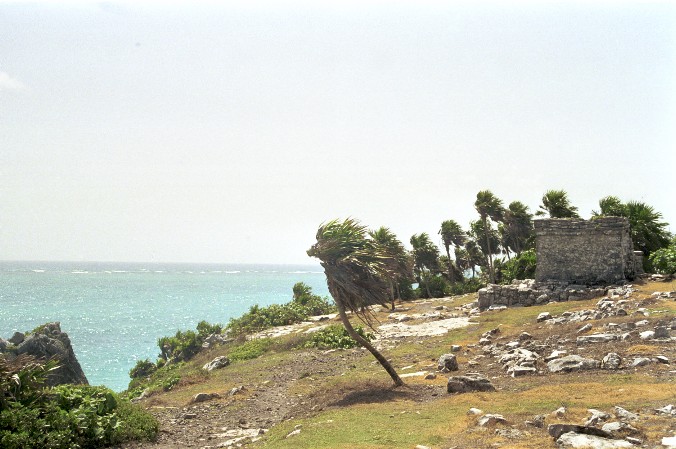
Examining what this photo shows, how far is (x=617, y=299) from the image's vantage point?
103 ft

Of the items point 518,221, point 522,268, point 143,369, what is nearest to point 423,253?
point 518,221

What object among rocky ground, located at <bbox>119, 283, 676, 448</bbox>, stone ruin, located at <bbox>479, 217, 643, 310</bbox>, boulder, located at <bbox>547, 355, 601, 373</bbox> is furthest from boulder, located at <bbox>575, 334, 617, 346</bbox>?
stone ruin, located at <bbox>479, 217, 643, 310</bbox>

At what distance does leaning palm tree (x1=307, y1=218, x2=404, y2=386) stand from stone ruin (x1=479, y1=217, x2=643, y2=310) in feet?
73.1

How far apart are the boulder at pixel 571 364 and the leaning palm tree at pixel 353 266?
5.21 metres

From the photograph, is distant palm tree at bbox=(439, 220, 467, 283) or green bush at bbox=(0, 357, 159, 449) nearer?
green bush at bbox=(0, 357, 159, 449)

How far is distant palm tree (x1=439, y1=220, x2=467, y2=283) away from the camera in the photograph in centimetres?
7125

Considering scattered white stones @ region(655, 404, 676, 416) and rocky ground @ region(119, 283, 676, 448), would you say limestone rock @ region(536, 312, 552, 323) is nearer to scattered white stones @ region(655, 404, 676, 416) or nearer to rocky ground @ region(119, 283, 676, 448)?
rocky ground @ region(119, 283, 676, 448)

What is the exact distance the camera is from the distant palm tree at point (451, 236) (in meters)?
71.2

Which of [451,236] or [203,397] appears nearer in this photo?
[203,397]

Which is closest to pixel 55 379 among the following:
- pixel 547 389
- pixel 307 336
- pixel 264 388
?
pixel 307 336

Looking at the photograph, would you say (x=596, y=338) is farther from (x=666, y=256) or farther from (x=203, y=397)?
(x=203, y=397)

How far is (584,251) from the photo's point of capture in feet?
128

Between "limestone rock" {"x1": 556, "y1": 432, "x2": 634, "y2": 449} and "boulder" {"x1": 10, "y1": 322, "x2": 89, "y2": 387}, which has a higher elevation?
"limestone rock" {"x1": 556, "y1": 432, "x2": 634, "y2": 449}

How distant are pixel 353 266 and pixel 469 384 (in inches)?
226
